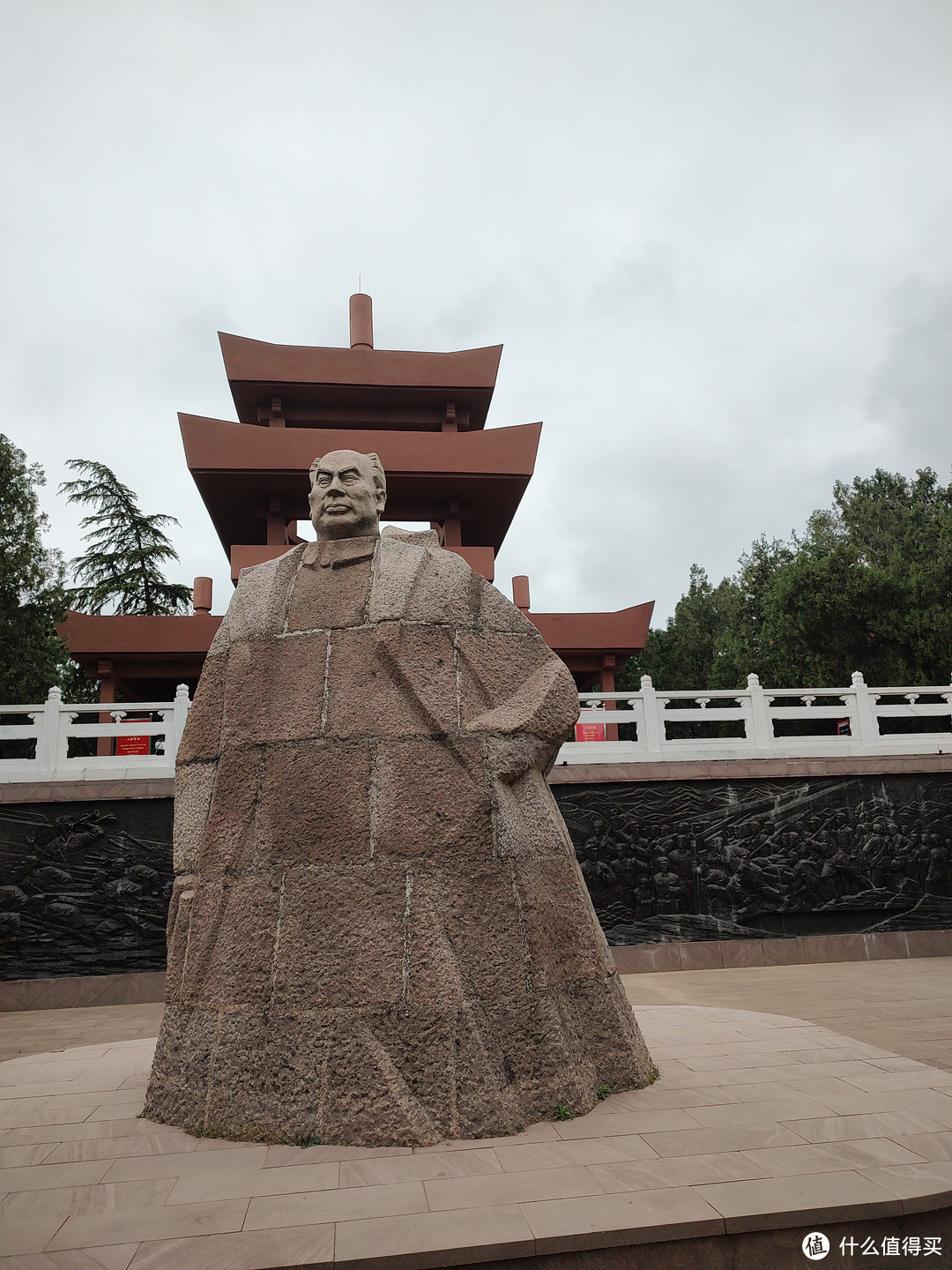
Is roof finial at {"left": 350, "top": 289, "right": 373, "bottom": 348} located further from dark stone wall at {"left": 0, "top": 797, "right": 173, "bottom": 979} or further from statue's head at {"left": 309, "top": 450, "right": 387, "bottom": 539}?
statue's head at {"left": 309, "top": 450, "right": 387, "bottom": 539}

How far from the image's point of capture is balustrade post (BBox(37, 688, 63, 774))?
855 centimetres

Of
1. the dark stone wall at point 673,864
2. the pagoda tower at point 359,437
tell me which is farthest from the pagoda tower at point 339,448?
the dark stone wall at point 673,864

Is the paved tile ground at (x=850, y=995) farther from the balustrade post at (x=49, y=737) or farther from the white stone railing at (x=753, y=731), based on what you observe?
the balustrade post at (x=49, y=737)

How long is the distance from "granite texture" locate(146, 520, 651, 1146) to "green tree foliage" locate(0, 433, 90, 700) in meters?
10.6

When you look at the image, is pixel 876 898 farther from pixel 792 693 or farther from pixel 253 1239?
pixel 253 1239

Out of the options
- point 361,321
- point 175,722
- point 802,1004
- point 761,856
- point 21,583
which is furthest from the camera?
point 361,321

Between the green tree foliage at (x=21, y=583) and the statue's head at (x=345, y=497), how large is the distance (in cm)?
1041

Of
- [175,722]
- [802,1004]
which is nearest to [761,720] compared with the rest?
[802,1004]

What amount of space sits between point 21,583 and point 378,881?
38.4 ft

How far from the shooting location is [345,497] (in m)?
3.87

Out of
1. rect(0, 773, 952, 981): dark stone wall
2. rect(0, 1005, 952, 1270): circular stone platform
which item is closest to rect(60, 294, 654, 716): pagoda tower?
rect(0, 773, 952, 981): dark stone wall

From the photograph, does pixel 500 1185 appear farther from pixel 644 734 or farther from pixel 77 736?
pixel 77 736

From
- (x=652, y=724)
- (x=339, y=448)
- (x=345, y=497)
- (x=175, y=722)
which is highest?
(x=339, y=448)

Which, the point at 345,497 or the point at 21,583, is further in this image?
the point at 21,583
